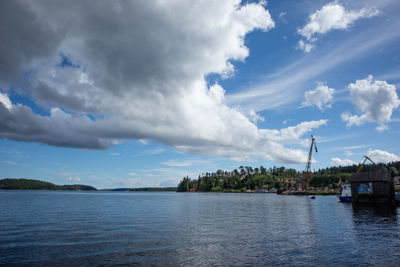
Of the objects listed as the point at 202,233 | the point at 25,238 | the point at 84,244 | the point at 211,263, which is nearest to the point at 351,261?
the point at 211,263

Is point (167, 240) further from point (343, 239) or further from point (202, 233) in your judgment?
point (343, 239)

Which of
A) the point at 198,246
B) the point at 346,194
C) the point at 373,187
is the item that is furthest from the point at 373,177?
the point at 198,246

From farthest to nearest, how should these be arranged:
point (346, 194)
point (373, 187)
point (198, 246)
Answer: point (346, 194) → point (373, 187) → point (198, 246)

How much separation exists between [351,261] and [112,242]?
1031 inches

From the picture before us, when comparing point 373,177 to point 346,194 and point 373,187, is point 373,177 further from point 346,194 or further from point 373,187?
point 346,194

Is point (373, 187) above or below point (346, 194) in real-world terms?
above

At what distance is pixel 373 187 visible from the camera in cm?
9056

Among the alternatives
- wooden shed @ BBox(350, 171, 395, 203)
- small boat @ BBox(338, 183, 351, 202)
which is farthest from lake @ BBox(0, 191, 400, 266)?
small boat @ BBox(338, 183, 351, 202)

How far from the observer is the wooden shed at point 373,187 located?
87.9 meters

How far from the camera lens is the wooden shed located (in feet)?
288

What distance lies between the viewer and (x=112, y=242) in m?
32.1

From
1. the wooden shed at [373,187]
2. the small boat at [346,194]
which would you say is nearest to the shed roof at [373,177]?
the wooden shed at [373,187]

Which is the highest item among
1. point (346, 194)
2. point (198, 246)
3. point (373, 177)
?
point (373, 177)

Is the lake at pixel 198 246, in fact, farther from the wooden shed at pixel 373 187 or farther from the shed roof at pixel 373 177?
the wooden shed at pixel 373 187
